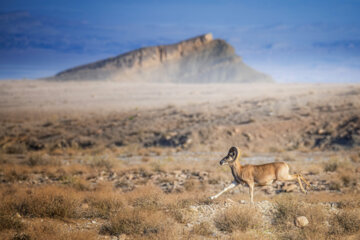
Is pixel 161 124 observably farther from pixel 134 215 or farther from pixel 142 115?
pixel 134 215

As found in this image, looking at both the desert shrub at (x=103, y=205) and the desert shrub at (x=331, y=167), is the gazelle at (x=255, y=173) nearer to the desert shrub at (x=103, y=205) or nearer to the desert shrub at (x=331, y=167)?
the desert shrub at (x=103, y=205)

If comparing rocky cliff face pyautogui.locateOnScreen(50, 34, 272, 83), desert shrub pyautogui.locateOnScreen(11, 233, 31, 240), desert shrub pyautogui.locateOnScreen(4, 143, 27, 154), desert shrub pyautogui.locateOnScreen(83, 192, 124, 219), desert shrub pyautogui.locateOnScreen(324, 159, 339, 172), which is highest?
rocky cliff face pyautogui.locateOnScreen(50, 34, 272, 83)

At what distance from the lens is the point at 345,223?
7.80 meters

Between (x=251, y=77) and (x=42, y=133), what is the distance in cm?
10781

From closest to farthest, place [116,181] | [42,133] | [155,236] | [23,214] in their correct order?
1. [155,236]
2. [23,214]
3. [116,181]
4. [42,133]

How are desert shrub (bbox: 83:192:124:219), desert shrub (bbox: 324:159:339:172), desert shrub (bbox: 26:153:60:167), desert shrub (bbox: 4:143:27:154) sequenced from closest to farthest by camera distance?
desert shrub (bbox: 83:192:124:219)
desert shrub (bbox: 324:159:339:172)
desert shrub (bbox: 26:153:60:167)
desert shrub (bbox: 4:143:27:154)

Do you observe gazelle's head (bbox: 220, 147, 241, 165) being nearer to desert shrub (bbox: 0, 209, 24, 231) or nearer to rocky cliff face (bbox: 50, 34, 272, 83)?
desert shrub (bbox: 0, 209, 24, 231)

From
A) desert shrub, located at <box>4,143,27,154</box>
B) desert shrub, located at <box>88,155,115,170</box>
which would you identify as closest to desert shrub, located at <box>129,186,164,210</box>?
desert shrub, located at <box>88,155,115,170</box>

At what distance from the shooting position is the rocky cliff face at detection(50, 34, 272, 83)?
119 metres

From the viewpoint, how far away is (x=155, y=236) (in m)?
7.27

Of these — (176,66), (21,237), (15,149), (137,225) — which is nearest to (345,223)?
(137,225)

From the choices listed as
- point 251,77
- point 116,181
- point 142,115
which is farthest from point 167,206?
point 251,77

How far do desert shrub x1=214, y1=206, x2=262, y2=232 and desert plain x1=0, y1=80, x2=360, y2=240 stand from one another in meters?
0.02

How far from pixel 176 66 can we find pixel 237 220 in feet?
410
